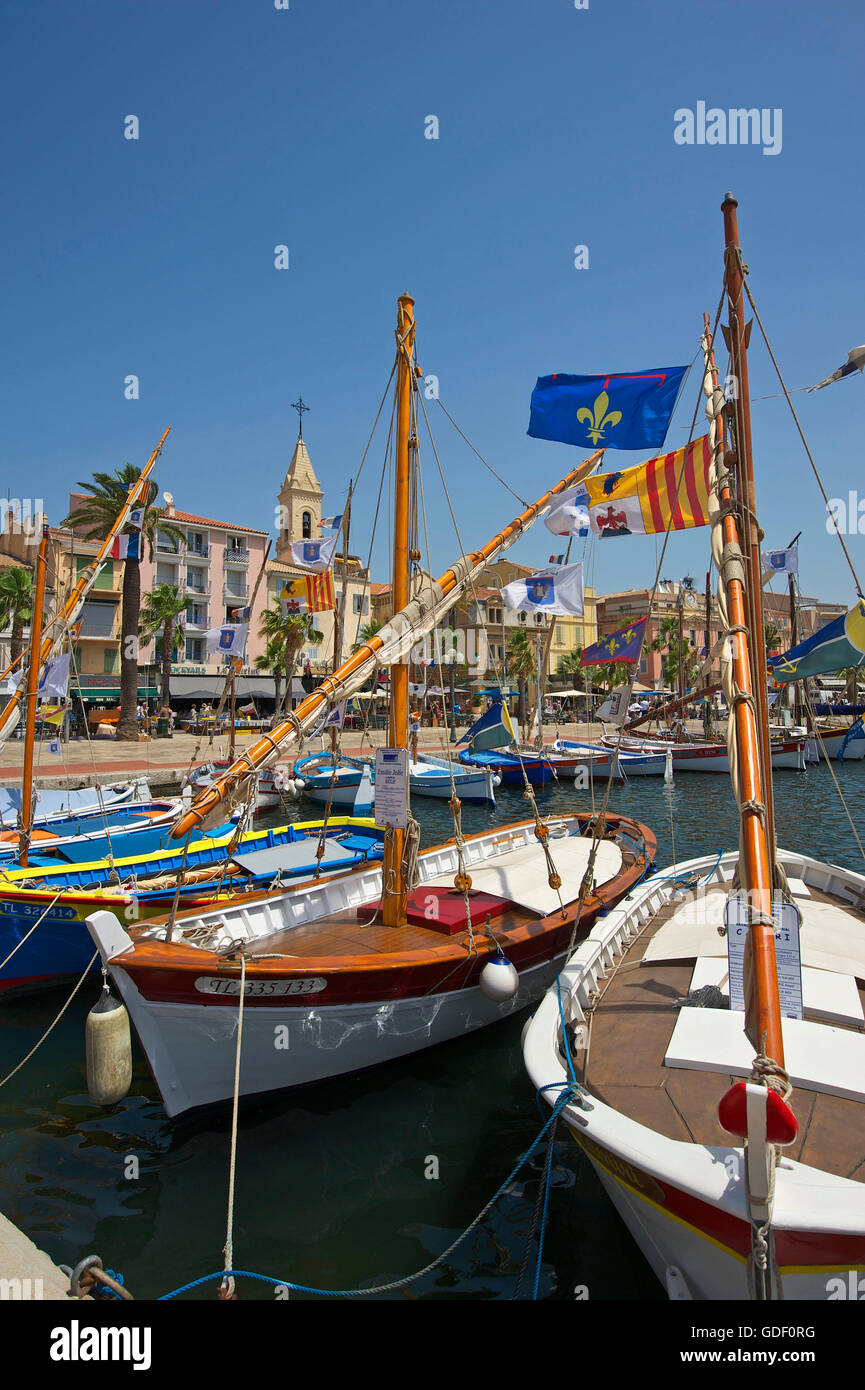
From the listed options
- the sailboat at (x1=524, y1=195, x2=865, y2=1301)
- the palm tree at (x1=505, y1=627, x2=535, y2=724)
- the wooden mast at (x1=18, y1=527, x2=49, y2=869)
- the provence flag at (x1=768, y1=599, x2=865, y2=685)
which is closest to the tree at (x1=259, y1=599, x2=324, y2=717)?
the palm tree at (x1=505, y1=627, x2=535, y2=724)

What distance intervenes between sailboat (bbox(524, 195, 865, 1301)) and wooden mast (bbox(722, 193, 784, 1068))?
0.01 meters

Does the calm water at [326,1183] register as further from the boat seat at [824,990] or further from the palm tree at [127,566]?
the palm tree at [127,566]

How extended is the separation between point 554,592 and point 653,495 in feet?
13.6

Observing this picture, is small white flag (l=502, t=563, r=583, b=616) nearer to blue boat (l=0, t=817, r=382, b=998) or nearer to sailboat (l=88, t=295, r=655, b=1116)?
sailboat (l=88, t=295, r=655, b=1116)

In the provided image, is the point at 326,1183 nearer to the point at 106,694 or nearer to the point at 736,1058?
the point at 736,1058

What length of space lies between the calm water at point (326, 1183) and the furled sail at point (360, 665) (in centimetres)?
381

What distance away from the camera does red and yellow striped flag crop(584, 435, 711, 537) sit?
414 inches

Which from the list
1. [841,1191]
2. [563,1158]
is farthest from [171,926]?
[841,1191]

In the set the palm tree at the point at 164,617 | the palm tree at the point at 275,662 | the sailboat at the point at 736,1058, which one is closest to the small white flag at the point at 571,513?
the sailboat at the point at 736,1058

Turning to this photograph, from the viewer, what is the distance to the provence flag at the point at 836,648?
960cm

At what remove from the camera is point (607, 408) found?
11.8 metres

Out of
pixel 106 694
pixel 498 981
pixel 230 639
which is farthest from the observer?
pixel 106 694

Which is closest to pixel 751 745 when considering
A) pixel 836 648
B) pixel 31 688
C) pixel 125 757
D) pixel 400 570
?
pixel 836 648

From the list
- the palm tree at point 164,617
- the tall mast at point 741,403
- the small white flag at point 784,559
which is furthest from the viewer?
the palm tree at point 164,617
